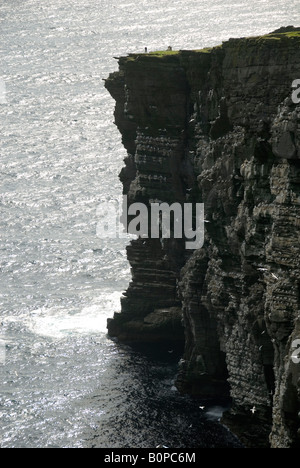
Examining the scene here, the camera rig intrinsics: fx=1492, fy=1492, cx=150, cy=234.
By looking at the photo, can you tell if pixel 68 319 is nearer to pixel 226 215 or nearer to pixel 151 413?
pixel 151 413

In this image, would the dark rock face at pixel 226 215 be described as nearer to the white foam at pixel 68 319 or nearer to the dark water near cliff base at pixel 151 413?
→ the dark water near cliff base at pixel 151 413

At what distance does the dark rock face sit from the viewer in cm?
12244

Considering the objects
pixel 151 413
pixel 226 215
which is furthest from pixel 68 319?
pixel 226 215

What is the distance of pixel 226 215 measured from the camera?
144 meters

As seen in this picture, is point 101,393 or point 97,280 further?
point 97,280

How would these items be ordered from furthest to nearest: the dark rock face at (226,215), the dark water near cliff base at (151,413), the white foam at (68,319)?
the white foam at (68,319)
the dark water near cliff base at (151,413)
the dark rock face at (226,215)

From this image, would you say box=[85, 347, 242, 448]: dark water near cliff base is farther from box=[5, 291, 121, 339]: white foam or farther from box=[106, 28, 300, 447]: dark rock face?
box=[5, 291, 121, 339]: white foam

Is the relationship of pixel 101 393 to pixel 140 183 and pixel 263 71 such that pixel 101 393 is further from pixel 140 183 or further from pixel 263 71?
pixel 263 71

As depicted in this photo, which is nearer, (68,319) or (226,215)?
(226,215)

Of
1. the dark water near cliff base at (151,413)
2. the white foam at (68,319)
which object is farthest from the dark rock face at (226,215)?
the white foam at (68,319)

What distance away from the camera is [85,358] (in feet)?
556

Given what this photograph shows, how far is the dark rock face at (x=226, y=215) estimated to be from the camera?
12244 centimetres
